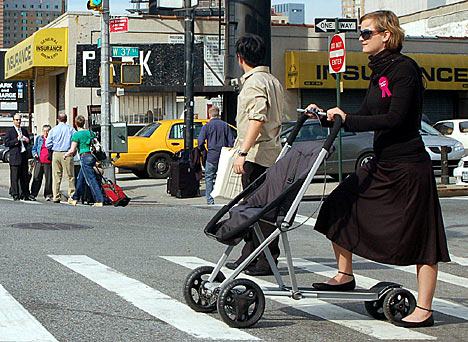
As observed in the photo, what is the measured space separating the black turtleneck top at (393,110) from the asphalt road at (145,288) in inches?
48.9

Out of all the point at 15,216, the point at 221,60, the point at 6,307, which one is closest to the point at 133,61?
the point at 15,216

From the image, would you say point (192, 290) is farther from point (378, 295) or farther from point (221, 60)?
point (221, 60)

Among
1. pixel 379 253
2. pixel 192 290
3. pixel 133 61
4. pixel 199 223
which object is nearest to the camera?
pixel 379 253

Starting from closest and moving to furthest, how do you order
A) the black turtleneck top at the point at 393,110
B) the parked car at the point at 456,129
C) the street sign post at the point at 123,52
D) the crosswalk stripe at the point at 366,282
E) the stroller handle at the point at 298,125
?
the black turtleneck top at the point at 393,110, the stroller handle at the point at 298,125, the crosswalk stripe at the point at 366,282, the street sign post at the point at 123,52, the parked car at the point at 456,129

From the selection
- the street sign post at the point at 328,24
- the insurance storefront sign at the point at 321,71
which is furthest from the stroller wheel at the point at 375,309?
the insurance storefront sign at the point at 321,71

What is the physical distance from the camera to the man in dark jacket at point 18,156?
65.0 feet

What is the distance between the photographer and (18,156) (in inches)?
787

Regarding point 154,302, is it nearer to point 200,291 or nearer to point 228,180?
point 200,291

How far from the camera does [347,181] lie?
6973 mm

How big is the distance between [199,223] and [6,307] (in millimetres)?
7189

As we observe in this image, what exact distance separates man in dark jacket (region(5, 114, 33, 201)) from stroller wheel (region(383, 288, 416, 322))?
1404 cm

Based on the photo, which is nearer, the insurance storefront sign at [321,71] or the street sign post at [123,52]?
the street sign post at [123,52]

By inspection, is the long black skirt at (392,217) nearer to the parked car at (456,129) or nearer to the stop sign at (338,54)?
the stop sign at (338,54)

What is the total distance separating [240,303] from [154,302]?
1.17 metres
